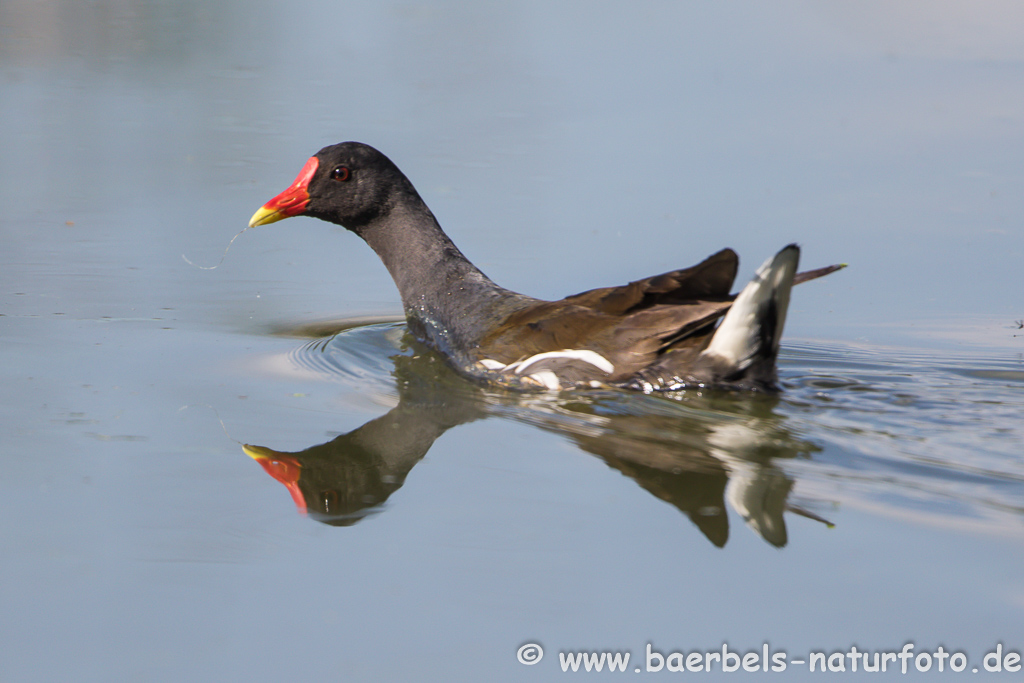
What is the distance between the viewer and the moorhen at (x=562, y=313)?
3.98 metres

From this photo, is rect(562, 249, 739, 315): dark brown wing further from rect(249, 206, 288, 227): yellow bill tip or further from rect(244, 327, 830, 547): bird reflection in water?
rect(249, 206, 288, 227): yellow bill tip

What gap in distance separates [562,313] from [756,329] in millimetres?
788

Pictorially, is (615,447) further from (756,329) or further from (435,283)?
(435,283)

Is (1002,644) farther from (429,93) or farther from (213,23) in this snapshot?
(213,23)

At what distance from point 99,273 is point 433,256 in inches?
67.0

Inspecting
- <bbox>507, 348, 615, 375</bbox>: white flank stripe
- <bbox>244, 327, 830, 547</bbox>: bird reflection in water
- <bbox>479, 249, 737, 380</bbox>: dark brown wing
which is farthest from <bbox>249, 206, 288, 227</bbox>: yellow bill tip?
<bbox>507, 348, 615, 375</bbox>: white flank stripe

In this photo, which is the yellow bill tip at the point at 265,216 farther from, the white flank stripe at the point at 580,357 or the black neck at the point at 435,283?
the white flank stripe at the point at 580,357

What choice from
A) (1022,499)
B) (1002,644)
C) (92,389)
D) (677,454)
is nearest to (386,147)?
(92,389)

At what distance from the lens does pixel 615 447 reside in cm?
372

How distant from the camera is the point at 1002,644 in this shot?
8.27 feet

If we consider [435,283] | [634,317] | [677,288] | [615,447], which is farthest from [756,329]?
[435,283]

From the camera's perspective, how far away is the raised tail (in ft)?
12.1

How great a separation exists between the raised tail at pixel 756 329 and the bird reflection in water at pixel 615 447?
0.13 metres

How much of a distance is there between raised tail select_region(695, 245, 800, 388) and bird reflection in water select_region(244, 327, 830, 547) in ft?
0.44
